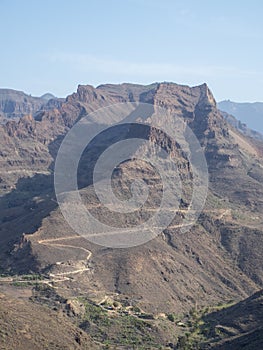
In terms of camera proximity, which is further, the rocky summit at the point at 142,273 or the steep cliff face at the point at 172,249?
the steep cliff face at the point at 172,249

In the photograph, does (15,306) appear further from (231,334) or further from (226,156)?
(226,156)

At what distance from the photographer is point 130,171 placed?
462ft

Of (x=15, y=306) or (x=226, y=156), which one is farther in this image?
(x=226, y=156)

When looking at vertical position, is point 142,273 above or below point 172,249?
below

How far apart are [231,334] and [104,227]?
44838 millimetres

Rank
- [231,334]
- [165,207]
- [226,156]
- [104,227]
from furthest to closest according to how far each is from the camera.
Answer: [226,156]
[165,207]
[104,227]
[231,334]

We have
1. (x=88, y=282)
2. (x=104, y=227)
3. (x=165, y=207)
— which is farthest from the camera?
(x=165, y=207)

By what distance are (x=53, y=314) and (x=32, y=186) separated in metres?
116

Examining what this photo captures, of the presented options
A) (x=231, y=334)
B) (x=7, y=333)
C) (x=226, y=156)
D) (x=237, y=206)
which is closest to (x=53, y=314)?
(x=7, y=333)

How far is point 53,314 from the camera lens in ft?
253

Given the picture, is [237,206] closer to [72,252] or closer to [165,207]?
[165,207]

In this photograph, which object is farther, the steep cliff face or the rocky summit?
the steep cliff face

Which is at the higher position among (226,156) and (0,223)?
(226,156)

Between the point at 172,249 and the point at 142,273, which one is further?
the point at 172,249
